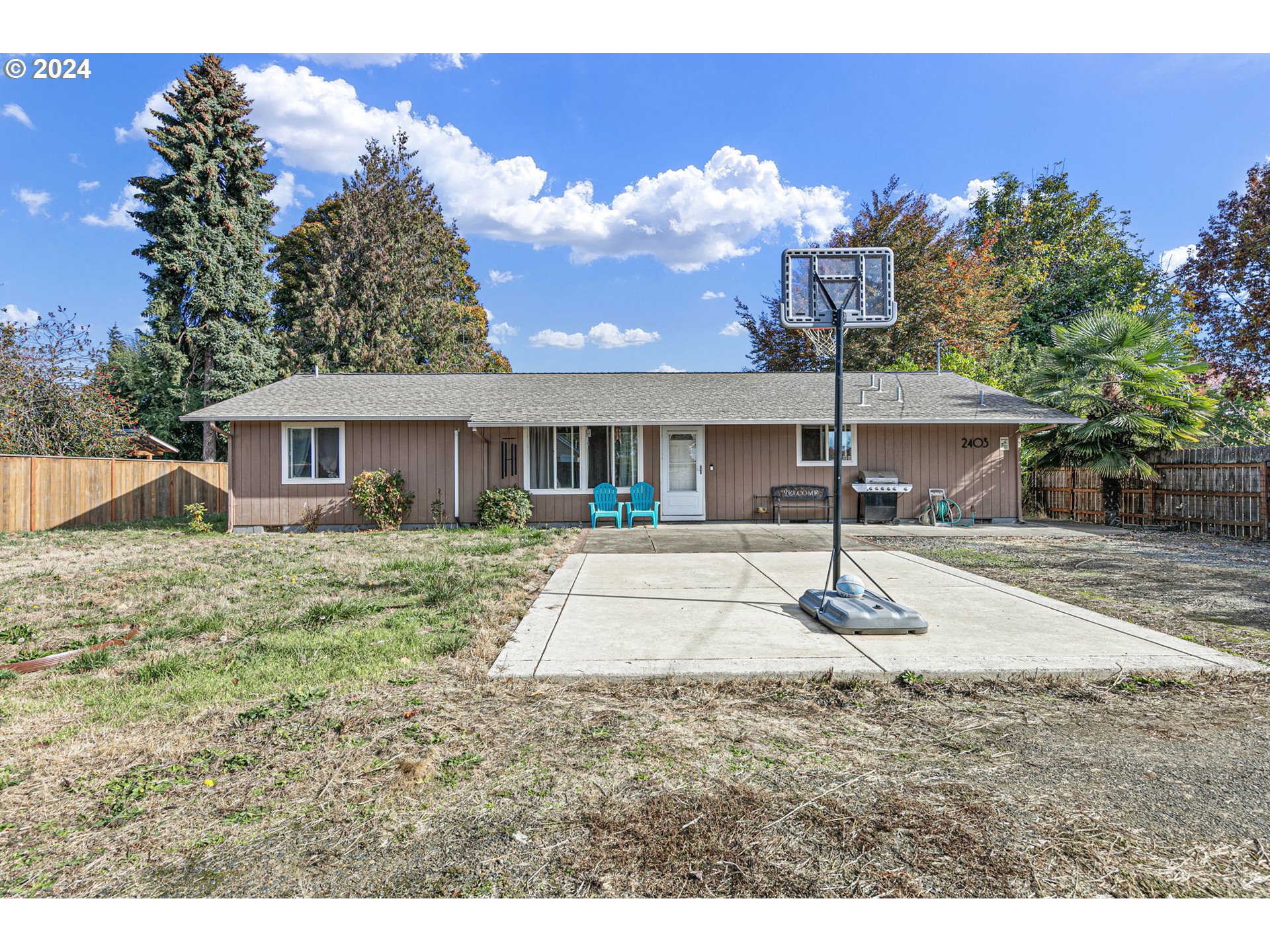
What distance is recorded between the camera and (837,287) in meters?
5.78

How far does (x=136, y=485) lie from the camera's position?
627 inches

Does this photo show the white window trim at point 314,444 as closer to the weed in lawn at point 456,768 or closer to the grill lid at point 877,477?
the grill lid at point 877,477

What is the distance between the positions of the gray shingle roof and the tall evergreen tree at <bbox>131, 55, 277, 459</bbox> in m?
9.23

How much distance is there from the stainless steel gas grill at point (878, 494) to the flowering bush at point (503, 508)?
6.90 metres

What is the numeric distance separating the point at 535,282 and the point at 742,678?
28.3m

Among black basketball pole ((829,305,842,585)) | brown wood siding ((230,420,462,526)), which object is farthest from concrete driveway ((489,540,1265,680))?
brown wood siding ((230,420,462,526))

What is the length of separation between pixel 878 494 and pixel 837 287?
857 cm

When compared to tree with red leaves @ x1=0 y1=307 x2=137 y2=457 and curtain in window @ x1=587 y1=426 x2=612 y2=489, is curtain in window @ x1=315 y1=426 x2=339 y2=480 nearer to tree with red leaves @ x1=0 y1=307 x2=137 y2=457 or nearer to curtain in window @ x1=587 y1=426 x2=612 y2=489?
curtain in window @ x1=587 y1=426 x2=612 y2=489

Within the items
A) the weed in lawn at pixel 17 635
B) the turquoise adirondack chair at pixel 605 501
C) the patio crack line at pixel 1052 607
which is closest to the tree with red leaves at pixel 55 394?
the turquoise adirondack chair at pixel 605 501

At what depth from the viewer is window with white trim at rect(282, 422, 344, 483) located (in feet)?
43.5

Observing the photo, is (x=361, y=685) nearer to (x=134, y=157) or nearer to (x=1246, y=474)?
(x=1246, y=474)

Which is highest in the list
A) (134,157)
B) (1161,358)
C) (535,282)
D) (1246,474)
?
(134,157)

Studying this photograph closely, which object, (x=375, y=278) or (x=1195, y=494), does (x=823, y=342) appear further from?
(x=375, y=278)
